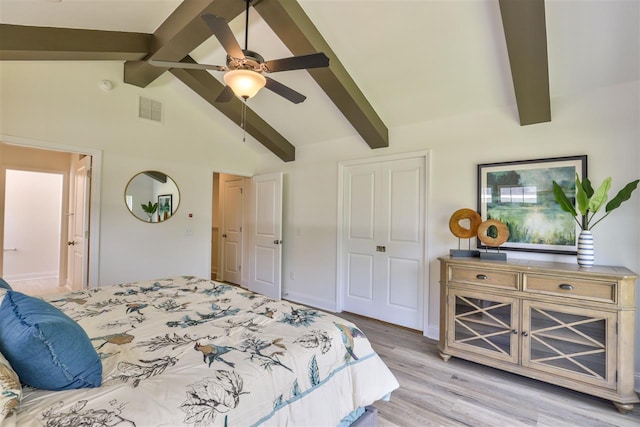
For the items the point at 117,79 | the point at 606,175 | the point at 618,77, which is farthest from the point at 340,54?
the point at 117,79

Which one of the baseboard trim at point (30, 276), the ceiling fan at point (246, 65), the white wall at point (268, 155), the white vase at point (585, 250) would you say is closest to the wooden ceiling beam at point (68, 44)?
the white wall at point (268, 155)

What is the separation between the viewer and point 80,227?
12.3 ft

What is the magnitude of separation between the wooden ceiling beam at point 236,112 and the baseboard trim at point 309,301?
215 cm

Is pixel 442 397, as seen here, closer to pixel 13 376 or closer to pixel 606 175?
pixel 606 175

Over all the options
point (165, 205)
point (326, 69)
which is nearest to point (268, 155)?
point (165, 205)

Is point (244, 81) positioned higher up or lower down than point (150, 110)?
lower down

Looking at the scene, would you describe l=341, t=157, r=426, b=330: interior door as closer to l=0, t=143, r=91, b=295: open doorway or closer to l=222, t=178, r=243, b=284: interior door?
l=222, t=178, r=243, b=284: interior door

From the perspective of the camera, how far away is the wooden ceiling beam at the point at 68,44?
98.0 inches

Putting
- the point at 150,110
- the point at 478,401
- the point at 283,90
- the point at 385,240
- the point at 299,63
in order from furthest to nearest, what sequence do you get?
the point at 150,110
the point at 385,240
the point at 283,90
the point at 478,401
the point at 299,63

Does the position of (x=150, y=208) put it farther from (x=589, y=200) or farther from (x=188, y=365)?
(x=589, y=200)

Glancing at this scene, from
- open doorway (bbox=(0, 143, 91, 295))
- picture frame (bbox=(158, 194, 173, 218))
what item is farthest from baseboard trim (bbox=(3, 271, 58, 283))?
picture frame (bbox=(158, 194, 173, 218))

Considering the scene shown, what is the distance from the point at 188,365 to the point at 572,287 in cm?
262

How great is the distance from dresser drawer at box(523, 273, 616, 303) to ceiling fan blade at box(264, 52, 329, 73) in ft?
7.43

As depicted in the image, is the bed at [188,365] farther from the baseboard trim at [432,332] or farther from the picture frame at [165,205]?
the picture frame at [165,205]
